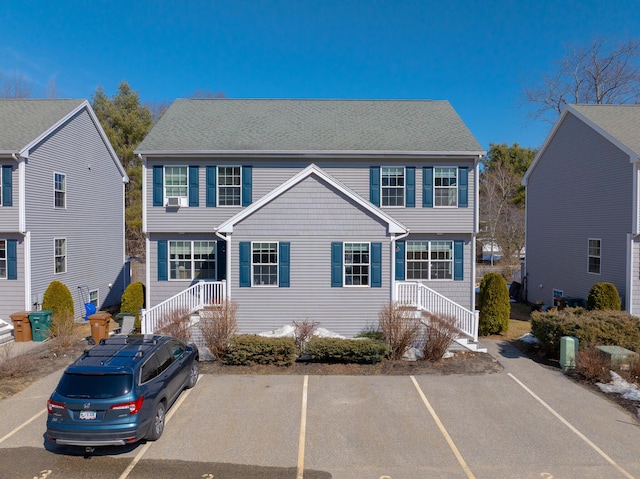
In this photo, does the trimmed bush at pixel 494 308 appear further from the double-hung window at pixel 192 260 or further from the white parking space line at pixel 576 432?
the double-hung window at pixel 192 260

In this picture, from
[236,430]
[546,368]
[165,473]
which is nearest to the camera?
[165,473]

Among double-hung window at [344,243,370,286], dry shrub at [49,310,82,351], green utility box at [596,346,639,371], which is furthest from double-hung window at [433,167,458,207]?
dry shrub at [49,310,82,351]

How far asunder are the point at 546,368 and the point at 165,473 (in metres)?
10.4

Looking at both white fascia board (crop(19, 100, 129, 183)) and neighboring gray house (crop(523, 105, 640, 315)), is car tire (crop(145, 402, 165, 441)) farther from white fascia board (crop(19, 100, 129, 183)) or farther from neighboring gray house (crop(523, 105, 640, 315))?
neighboring gray house (crop(523, 105, 640, 315))

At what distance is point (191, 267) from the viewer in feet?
55.6

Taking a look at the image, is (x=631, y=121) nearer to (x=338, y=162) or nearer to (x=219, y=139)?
(x=338, y=162)

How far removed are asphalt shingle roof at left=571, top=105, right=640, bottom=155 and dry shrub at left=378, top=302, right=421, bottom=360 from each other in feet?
36.0

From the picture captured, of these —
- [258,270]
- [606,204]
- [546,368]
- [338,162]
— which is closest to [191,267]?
[258,270]

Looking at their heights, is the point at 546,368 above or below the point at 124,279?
below

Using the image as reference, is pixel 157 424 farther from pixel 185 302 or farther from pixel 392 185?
pixel 392 185

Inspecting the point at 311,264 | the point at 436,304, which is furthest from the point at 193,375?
the point at 436,304

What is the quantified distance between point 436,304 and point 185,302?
27.1ft

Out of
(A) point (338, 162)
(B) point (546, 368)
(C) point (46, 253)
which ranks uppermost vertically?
(A) point (338, 162)

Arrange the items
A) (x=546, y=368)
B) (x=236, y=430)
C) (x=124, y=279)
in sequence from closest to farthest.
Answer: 1. (x=236, y=430)
2. (x=546, y=368)
3. (x=124, y=279)
